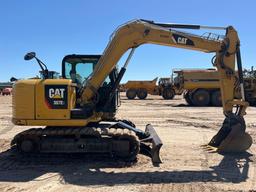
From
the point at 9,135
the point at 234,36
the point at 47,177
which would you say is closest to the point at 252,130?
the point at 234,36

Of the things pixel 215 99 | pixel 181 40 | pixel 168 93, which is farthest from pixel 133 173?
pixel 168 93

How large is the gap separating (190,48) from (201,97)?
24627mm

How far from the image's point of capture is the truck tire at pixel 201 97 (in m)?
35.2

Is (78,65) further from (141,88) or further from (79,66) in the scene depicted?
(141,88)

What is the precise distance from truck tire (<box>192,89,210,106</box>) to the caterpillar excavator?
23400 mm

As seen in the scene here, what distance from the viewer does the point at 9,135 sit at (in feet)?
50.5

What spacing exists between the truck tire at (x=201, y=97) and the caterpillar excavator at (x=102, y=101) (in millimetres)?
23400

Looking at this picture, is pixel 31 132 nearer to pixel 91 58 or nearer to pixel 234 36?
pixel 91 58

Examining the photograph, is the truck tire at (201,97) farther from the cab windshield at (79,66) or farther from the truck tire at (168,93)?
the cab windshield at (79,66)

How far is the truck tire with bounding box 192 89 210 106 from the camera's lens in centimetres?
3522

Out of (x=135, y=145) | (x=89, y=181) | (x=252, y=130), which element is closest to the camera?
(x=89, y=181)

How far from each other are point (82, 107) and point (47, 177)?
2.49m

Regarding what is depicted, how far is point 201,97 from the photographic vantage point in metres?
35.3

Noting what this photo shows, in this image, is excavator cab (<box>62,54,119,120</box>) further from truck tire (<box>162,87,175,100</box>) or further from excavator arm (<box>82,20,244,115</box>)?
truck tire (<box>162,87,175,100</box>)
